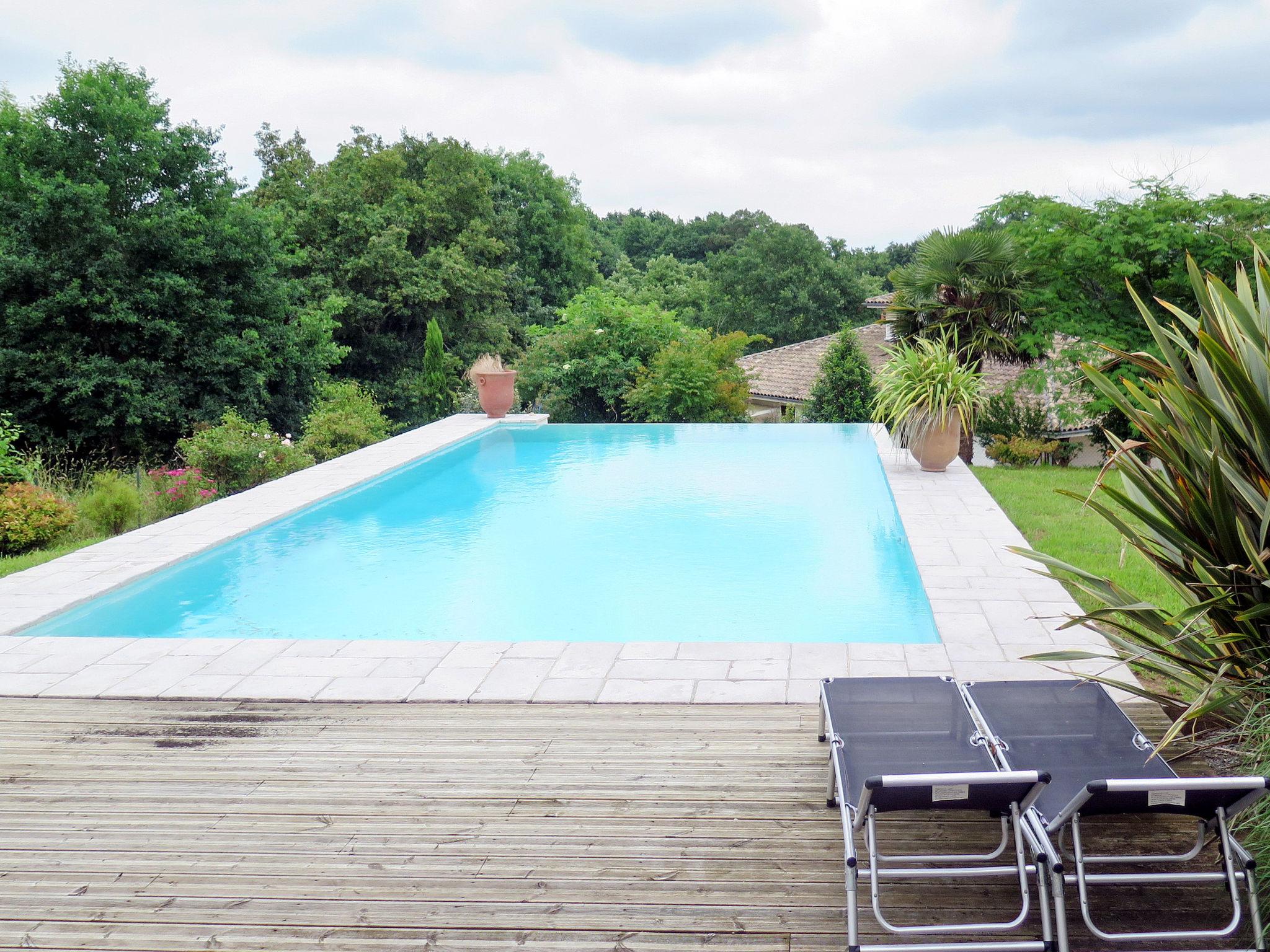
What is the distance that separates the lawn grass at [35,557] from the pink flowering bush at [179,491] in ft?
3.88

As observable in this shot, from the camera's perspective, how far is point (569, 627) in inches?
233

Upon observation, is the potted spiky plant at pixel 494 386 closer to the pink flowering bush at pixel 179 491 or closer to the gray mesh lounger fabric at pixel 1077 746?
the pink flowering bush at pixel 179 491

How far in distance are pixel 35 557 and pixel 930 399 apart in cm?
775

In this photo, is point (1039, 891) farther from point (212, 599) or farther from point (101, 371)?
point (101, 371)

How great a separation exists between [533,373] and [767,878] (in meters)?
13.8

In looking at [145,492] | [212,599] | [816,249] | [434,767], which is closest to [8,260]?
[145,492]

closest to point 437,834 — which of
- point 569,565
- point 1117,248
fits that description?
point 569,565

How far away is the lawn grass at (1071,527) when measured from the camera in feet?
18.8

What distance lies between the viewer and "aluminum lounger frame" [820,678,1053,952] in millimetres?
2305

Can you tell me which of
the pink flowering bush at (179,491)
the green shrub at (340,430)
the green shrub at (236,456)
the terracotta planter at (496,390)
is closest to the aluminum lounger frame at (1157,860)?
the pink flowering bush at (179,491)

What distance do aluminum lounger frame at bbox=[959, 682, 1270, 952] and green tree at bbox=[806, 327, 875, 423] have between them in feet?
42.5

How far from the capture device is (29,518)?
304 inches

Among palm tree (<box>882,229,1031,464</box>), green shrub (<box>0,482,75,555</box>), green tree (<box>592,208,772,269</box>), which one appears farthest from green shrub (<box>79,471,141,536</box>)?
green tree (<box>592,208,772,269</box>)

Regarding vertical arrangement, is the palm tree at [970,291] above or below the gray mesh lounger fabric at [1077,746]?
above
